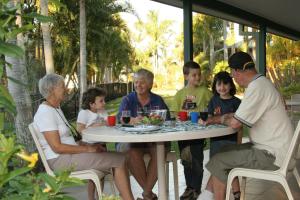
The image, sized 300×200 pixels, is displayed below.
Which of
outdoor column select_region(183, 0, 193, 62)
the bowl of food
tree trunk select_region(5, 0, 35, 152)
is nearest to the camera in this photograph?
the bowl of food

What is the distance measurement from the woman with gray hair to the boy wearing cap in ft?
2.42

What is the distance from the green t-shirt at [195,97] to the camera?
13.2 ft

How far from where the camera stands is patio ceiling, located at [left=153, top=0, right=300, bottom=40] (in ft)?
23.2

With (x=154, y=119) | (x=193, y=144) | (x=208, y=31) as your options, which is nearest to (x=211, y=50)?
(x=208, y=31)

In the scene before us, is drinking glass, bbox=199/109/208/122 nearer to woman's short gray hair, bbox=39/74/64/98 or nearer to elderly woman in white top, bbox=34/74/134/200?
elderly woman in white top, bbox=34/74/134/200

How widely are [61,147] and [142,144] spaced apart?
0.99 metres

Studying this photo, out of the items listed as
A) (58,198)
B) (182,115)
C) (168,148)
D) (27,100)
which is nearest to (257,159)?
(182,115)

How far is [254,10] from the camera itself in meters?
9.09

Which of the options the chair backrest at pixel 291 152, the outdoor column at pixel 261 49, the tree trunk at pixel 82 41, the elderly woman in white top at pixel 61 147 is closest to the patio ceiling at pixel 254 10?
the outdoor column at pixel 261 49

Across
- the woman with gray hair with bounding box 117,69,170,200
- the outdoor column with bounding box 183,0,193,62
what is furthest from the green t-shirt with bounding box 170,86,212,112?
the outdoor column with bounding box 183,0,193,62

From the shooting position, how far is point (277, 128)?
292 centimetres

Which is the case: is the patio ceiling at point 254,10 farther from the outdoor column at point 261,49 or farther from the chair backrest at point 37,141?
the chair backrest at point 37,141

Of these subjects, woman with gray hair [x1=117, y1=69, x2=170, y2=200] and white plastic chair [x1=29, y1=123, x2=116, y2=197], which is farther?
woman with gray hair [x1=117, y1=69, x2=170, y2=200]

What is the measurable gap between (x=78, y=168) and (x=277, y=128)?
1389 millimetres
